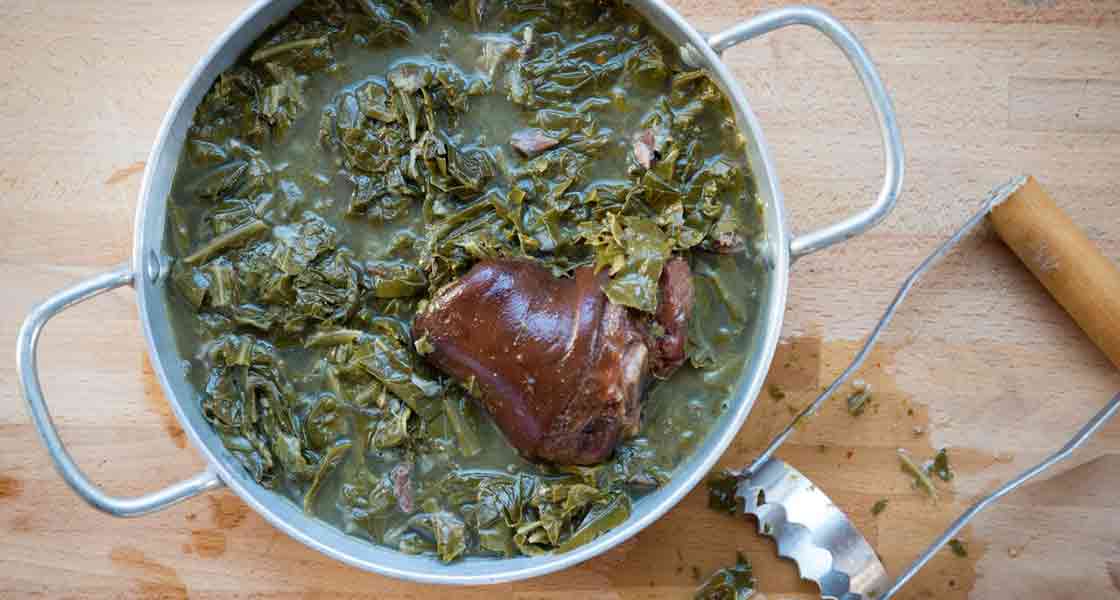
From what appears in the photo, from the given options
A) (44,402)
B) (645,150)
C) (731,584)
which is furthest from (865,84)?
(44,402)

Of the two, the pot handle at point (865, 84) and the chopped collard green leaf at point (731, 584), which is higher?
the pot handle at point (865, 84)

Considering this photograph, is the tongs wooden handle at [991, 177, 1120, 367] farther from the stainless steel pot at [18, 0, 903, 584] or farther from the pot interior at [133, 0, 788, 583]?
the pot interior at [133, 0, 788, 583]

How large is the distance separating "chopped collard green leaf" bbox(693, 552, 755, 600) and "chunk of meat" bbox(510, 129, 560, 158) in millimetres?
2134

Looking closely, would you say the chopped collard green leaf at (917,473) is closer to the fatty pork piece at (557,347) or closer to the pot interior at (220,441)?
the pot interior at (220,441)

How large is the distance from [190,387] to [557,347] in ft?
5.36

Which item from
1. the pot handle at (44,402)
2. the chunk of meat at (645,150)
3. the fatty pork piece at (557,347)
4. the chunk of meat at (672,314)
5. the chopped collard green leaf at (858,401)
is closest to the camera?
the pot handle at (44,402)

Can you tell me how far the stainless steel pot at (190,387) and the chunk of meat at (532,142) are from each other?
2.25ft

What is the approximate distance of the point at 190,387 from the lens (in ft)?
13.3

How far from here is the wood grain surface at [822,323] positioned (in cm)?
438

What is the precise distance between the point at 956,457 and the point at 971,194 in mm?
1275

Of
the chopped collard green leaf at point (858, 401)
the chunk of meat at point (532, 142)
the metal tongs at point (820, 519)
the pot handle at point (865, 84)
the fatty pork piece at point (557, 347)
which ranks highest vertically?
the pot handle at point (865, 84)

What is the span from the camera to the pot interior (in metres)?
3.82

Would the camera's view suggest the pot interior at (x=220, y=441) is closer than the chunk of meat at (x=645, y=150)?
Yes

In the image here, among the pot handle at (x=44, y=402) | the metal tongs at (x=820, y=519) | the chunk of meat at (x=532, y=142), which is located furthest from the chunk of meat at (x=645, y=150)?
the pot handle at (x=44, y=402)
